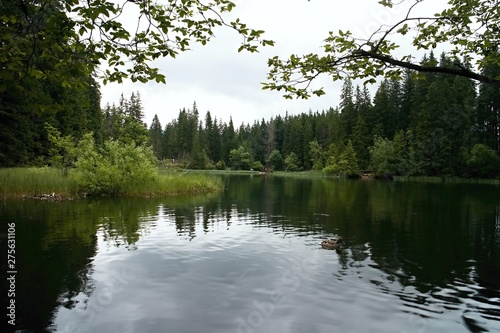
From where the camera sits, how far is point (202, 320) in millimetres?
7848

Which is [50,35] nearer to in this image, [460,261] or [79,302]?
[79,302]

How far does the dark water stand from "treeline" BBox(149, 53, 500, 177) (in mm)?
45332

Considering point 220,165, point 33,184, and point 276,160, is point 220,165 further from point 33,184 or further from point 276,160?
point 33,184

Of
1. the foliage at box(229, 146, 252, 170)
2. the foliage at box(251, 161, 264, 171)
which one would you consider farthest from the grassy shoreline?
the foliage at box(251, 161, 264, 171)

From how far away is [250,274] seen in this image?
35.7ft

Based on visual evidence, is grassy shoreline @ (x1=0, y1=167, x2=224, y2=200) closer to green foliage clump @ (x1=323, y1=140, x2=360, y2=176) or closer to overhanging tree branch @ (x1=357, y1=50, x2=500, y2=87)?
overhanging tree branch @ (x1=357, y1=50, x2=500, y2=87)

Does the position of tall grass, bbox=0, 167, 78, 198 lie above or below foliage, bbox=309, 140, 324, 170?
below

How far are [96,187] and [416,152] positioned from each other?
64.1 m

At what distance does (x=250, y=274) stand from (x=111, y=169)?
22.4 meters

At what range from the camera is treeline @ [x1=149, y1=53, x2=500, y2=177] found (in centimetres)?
6856

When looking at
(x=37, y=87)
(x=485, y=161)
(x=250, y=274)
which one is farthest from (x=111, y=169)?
(x=485, y=161)

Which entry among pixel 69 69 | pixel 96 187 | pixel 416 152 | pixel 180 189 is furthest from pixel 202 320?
pixel 416 152

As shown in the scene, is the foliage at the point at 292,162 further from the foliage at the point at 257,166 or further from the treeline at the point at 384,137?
the foliage at the point at 257,166

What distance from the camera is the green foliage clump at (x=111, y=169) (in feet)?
96.2
